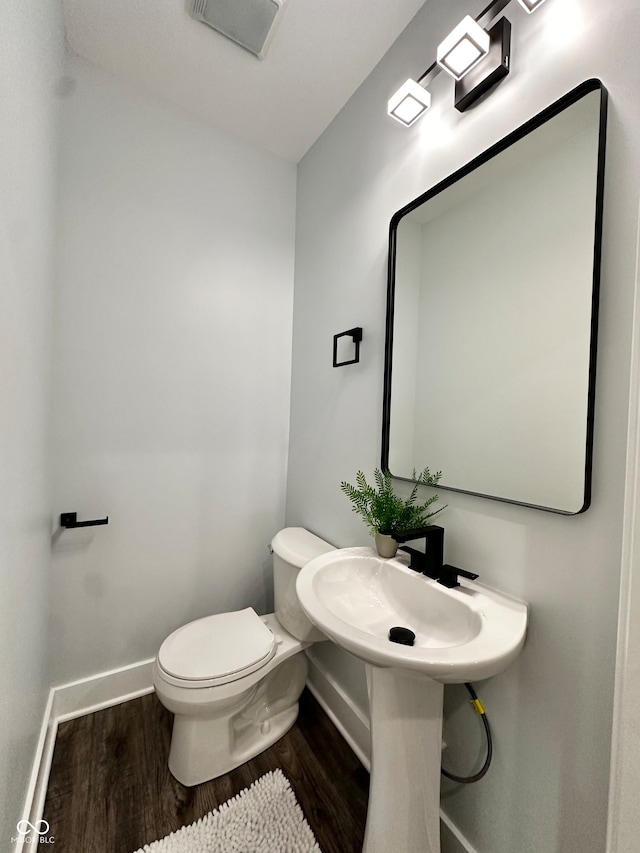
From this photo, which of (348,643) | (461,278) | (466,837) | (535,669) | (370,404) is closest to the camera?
(348,643)

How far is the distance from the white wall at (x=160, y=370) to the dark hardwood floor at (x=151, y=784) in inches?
11.0

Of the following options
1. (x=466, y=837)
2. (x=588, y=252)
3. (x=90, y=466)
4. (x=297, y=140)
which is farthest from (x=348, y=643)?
(x=297, y=140)

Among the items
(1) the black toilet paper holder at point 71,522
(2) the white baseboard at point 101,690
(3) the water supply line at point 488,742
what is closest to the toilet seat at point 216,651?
(2) the white baseboard at point 101,690

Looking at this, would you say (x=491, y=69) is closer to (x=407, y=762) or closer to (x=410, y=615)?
(x=410, y=615)

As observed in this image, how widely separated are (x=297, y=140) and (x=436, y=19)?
842 mm

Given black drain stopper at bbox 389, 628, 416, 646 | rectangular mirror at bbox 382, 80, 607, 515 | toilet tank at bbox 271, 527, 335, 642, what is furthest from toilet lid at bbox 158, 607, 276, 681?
rectangular mirror at bbox 382, 80, 607, 515

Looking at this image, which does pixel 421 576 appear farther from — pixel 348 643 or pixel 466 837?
pixel 466 837

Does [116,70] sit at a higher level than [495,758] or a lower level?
higher

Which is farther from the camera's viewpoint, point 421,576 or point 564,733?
point 421,576

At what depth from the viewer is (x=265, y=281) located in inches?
75.9

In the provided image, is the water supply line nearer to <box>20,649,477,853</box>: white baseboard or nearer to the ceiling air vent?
<box>20,649,477,853</box>: white baseboard

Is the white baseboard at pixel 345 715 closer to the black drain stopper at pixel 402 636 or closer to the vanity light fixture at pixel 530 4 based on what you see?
the black drain stopper at pixel 402 636

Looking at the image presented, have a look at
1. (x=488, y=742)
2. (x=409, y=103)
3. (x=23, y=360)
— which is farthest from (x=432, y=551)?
(x=409, y=103)

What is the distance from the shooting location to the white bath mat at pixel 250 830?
108 cm
